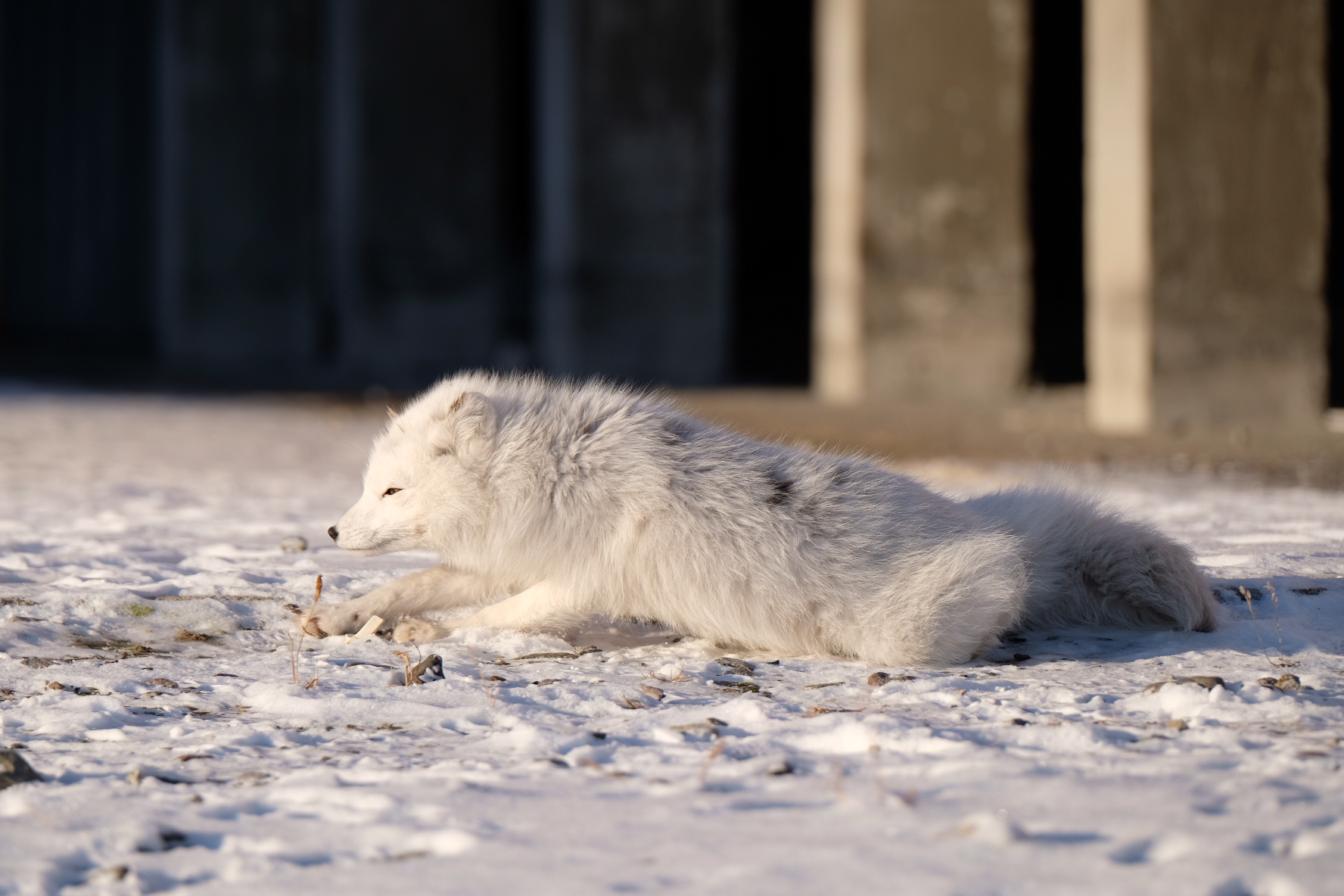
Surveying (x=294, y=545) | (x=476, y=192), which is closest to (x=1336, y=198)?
(x=476, y=192)

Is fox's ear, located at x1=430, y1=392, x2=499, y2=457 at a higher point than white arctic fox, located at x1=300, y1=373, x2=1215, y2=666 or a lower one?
higher

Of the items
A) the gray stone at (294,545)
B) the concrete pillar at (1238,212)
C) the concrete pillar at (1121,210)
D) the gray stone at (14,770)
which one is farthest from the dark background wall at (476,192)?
the gray stone at (14,770)

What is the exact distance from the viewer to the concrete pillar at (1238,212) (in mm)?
9648

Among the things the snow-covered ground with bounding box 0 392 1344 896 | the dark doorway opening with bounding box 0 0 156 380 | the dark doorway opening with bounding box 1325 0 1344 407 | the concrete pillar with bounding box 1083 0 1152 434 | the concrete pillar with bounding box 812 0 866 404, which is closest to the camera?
the snow-covered ground with bounding box 0 392 1344 896

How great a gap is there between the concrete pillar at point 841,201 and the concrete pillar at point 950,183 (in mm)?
104

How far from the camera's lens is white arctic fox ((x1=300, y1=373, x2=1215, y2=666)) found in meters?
3.55

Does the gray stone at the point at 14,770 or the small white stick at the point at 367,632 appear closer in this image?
the gray stone at the point at 14,770

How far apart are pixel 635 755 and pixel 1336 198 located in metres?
13.3

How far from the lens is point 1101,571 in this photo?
3.87 metres

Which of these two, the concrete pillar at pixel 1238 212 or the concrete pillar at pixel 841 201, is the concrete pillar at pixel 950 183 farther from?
the concrete pillar at pixel 1238 212

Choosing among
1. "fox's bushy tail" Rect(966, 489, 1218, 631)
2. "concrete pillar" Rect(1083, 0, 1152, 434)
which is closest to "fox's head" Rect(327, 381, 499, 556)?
"fox's bushy tail" Rect(966, 489, 1218, 631)

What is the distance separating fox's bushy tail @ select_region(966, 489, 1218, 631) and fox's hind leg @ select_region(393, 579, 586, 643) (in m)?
1.24

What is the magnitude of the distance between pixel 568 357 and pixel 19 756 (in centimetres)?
1332

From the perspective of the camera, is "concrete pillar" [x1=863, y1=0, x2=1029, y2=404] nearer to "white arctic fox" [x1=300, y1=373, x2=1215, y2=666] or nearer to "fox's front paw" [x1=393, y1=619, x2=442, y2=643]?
"white arctic fox" [x1=300, y1=373, x2=1215, y2=666]
